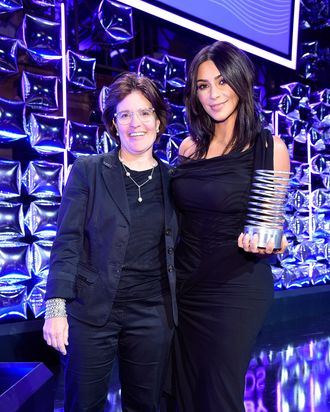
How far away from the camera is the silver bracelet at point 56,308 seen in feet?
4.82

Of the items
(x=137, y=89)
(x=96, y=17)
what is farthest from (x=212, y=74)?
(x=96, y=17)

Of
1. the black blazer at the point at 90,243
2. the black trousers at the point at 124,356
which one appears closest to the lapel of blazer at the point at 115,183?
the black blazer at the point at 90,243

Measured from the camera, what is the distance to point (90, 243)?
5.11ft

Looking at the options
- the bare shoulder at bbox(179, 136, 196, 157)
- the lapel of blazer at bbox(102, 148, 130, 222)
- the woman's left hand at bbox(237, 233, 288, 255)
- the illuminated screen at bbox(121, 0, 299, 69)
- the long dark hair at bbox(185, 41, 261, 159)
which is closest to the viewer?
the woman's left hand at bbox(237, 233, 288, 255)

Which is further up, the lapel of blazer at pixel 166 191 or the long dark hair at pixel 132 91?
the long dark hair at pixel 132 91

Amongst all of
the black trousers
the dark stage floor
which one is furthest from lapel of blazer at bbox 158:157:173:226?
the dark stage floor

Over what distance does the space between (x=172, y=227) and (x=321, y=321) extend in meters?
3.49

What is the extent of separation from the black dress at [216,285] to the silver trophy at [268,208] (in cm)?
12

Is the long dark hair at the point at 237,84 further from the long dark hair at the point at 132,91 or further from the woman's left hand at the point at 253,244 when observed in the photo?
the woman's left hand at the point at 253,244

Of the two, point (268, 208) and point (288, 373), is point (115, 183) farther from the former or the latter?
point (288, 373)

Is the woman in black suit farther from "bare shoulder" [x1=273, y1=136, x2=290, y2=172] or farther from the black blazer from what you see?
"bare shoulder" [x1=273, y1=136, x2=290, y2=172]

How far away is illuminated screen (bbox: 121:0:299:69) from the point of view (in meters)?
3.46

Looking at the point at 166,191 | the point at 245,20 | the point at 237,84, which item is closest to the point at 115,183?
the point at 166,191

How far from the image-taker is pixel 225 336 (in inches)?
62.5
